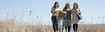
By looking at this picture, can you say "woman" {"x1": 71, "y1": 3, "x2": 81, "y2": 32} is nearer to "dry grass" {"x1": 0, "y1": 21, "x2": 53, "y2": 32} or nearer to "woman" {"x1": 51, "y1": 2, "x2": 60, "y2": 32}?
"woman" {"x1": 51, "y1": 2, "x2": 60, "y2": 32}

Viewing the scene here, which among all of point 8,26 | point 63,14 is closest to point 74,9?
point 63,14

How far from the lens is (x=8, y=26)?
10203 millimetres

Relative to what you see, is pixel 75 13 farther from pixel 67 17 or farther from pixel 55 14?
pixel 55 14

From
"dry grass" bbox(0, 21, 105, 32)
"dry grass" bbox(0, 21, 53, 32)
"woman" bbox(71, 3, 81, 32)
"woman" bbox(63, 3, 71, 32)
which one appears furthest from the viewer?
"dry grass" bbox(0, 21, 105, 32)

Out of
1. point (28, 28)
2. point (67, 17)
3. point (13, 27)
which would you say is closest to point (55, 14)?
point (67, 17)

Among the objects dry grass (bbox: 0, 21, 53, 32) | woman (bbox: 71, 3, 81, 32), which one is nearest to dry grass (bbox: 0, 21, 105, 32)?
dry grass (bbox: 0, 21, 53, 32)

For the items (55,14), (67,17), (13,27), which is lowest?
(13,27)

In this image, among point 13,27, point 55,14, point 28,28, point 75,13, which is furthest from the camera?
point 28,28

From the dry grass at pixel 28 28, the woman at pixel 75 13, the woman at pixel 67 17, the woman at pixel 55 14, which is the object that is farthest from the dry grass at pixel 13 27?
the woman at pixel 75 13

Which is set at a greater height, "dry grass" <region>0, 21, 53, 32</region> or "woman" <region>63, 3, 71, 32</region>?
"woman" <region>63, 3, 71, 32</region>

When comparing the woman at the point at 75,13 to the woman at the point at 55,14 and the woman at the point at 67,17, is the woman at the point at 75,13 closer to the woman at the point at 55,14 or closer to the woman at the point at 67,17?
the woman at the point at 67,17

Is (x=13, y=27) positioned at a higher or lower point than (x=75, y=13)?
lower

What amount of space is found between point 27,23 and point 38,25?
2.09 ft

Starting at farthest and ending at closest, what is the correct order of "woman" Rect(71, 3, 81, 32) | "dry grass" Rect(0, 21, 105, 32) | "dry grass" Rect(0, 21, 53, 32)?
"dry grass" Rect(0, 21, 105, 32)
"dry grass" Rect(0, 21, 53, 32)
"woman" Rect(71, 3, 81, 32)
